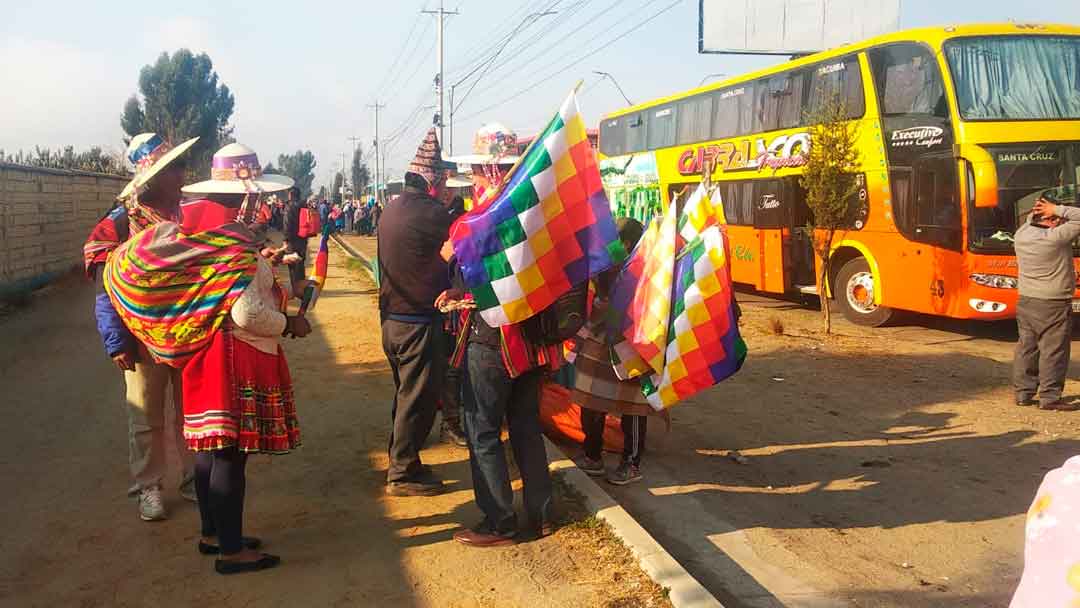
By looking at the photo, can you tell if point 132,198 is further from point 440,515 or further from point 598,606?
point 598,606

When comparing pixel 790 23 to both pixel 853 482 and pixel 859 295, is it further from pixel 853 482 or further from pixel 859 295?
pixel 853 482

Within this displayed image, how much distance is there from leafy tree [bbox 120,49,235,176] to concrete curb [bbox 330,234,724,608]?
171 feet

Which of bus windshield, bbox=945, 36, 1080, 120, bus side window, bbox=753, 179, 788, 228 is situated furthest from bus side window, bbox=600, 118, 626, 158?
bus windshield, bbox=945, 36, 1080, 120

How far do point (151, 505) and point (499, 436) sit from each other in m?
1.86

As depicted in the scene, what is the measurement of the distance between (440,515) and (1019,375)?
5530 millimetres

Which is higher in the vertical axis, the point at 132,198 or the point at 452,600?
the point at 132,198

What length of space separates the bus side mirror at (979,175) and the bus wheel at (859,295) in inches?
84.9

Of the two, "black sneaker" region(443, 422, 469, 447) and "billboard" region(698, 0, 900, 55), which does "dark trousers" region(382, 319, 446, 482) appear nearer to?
"black sneaker" region(443, 422, 469, 447)

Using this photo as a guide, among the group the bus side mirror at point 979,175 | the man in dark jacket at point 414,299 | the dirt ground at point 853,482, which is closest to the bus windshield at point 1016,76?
the bus side mirror at point 979,175

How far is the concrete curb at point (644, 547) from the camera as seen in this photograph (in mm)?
3363

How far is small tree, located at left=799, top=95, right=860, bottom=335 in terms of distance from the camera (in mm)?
10930

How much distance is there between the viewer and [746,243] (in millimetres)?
14539

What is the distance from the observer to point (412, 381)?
4648mm

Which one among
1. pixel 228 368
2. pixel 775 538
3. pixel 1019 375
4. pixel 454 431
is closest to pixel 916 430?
pixel 1019 375
